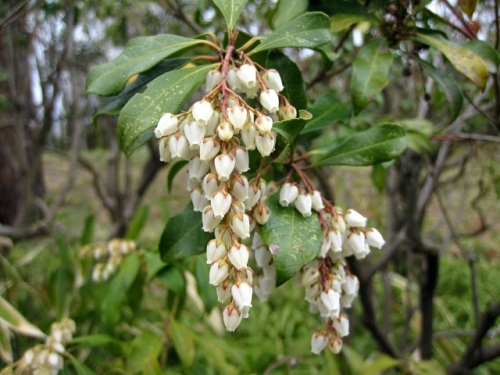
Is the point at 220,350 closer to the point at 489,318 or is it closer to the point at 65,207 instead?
the point at 489,318

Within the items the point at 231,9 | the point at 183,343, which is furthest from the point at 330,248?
the point at 183,343

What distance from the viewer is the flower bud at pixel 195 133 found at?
25.0 inches

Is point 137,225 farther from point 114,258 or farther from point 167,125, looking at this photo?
point 167,125

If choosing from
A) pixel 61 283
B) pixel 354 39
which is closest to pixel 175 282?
pixel 61 283

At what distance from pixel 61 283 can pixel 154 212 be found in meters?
5.00

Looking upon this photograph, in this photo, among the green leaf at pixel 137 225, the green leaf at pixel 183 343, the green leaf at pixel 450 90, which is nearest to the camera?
the green leaf at pixel 450 90

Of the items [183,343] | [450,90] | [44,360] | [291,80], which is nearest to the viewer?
[291,80]

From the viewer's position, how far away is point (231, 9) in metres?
0.81

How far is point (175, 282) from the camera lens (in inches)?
53.9

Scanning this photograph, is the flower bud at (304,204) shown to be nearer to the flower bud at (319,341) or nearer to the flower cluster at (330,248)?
the flower cluster at (330,248)

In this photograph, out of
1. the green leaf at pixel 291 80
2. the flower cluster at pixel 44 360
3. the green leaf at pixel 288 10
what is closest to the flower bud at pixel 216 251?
the green leaf at pixel 291 80

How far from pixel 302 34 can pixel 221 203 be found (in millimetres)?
348

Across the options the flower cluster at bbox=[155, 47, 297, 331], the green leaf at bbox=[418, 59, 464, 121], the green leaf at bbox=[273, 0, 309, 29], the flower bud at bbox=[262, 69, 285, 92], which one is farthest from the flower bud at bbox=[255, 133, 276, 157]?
the green leaf at bbox=[418, 59, 464, 121]

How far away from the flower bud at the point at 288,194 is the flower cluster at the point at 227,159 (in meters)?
0.05
